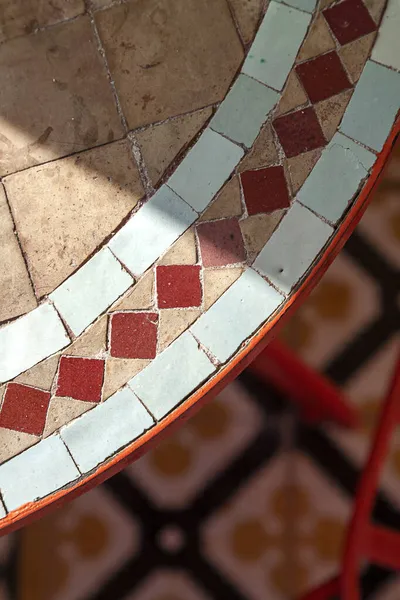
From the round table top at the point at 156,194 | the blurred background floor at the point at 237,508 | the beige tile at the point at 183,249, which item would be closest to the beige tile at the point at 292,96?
Answer: the round table top at the point at 156,194

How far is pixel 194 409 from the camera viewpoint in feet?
4.57

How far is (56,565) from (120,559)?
30 centimetres

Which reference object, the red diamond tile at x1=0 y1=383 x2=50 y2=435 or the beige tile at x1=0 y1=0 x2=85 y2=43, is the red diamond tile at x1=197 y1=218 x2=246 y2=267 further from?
the beige tile at x1=0 y1=0 x2=85 y2=43

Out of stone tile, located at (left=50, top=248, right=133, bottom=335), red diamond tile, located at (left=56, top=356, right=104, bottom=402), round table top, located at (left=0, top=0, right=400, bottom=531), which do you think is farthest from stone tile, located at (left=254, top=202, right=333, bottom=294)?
red diamond tile, located at (left=56, top=356, right=104, bottom=402)

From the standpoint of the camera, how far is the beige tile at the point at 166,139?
1.49 meters

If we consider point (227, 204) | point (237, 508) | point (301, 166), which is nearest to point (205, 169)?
point (227, 204)

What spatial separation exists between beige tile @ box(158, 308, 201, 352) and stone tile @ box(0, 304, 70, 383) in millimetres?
210

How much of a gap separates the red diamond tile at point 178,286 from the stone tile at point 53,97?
345mm

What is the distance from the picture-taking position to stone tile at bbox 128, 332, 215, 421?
1.39m

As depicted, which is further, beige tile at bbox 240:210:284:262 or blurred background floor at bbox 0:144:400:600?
blurred background floor at bbox 0:144:400:600

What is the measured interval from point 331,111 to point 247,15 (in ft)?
1.00

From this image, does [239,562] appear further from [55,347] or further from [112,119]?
[112,119]

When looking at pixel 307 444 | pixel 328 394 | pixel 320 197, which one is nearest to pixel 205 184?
pixel 320 197

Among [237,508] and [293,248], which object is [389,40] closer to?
[293,248]
